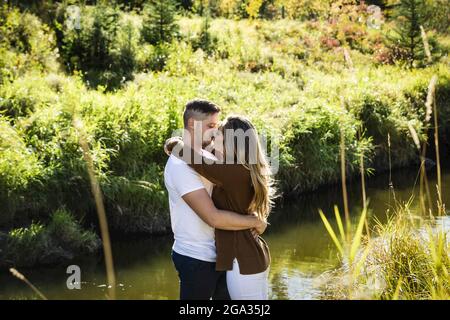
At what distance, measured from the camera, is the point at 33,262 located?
766 centimetres

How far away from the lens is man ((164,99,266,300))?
3.53 meters

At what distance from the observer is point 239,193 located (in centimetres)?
363

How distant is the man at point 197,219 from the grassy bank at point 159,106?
1.30m

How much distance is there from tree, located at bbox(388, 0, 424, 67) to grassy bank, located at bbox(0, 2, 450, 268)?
65 centimetres

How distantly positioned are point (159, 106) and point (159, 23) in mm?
7398

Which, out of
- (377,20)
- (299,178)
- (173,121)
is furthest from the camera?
(377,20)

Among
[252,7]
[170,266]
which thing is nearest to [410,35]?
[252,7]

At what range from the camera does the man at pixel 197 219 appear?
3.53 metres

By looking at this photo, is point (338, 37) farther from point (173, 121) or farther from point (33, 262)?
point (33, 262)

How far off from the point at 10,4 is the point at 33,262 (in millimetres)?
9811

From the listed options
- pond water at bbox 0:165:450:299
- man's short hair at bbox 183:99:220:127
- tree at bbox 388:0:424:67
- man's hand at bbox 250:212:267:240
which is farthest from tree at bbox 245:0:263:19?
man's hand at bbox 250:212:267:240

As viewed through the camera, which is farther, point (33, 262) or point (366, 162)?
point (366, 162)

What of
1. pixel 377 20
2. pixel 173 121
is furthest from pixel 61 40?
pixel 377 20
